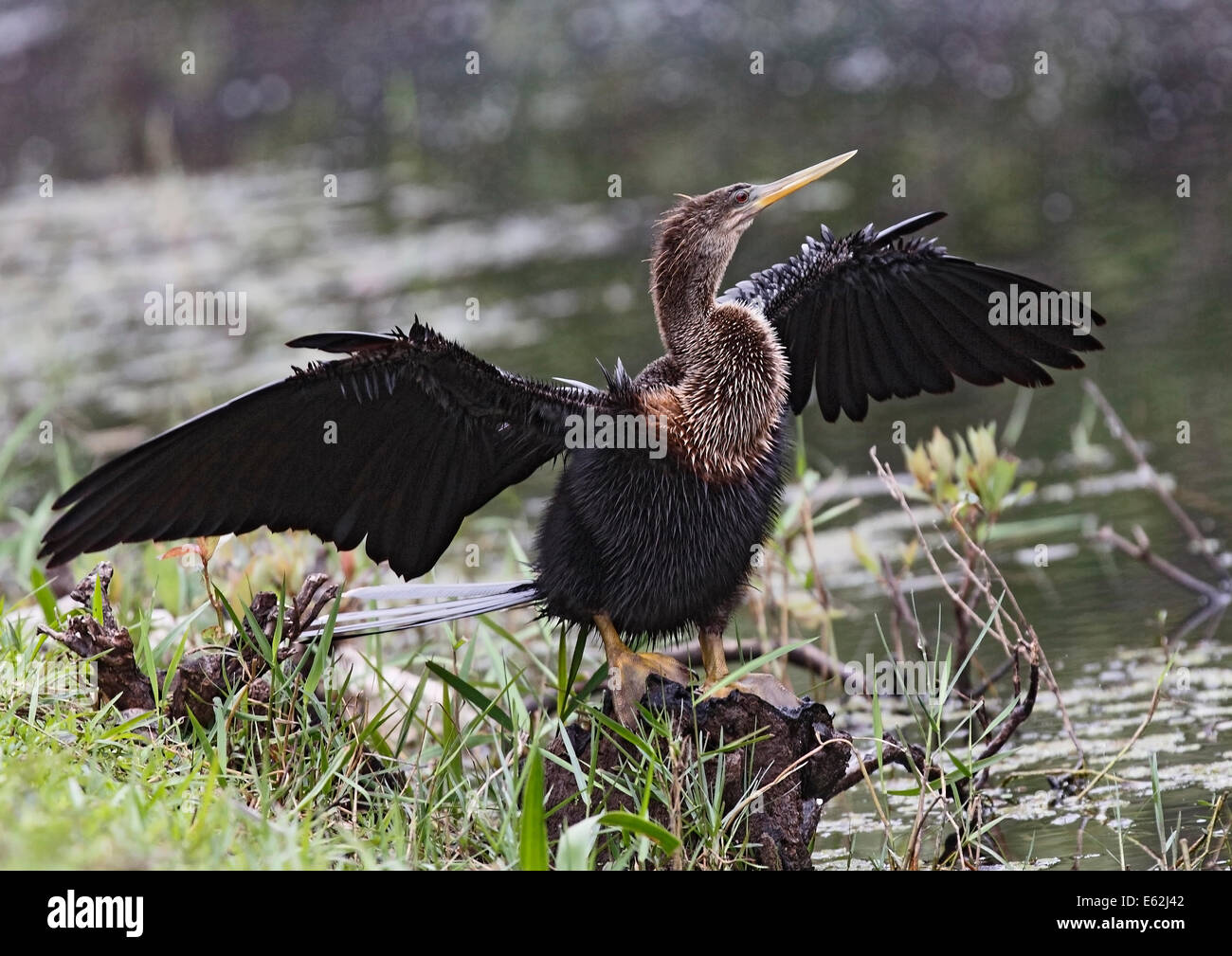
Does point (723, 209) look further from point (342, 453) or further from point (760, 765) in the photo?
point (760, 765)

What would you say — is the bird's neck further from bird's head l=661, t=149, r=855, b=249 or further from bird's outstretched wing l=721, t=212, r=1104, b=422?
bird's outstretched wing l=721, t=212, r=1104, b=422

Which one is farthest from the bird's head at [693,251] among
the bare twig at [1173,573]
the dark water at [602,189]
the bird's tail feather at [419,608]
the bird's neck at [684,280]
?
the bare twig at [1173,573]

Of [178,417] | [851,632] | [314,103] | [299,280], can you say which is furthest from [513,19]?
[851,632]

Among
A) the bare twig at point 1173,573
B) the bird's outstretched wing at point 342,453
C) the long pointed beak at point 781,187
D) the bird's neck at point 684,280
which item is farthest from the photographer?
the bare twig at point 1173,573

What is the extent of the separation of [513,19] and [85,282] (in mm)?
5420

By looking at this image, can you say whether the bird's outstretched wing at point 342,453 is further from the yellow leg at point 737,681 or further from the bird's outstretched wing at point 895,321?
the bird's outstretched wing at point 895,321

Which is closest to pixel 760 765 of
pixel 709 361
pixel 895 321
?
pixel 709 361

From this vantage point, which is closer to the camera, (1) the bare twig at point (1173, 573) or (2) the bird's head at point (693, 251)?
(2) the bird's head at point (693, 251)

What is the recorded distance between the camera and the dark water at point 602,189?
7.48m

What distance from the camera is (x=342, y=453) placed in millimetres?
3979

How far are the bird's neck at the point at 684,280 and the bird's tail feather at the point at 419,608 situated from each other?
0.78 metres

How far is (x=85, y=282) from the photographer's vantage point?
1229 centimetres

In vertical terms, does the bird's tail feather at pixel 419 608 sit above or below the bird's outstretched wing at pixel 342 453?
below
